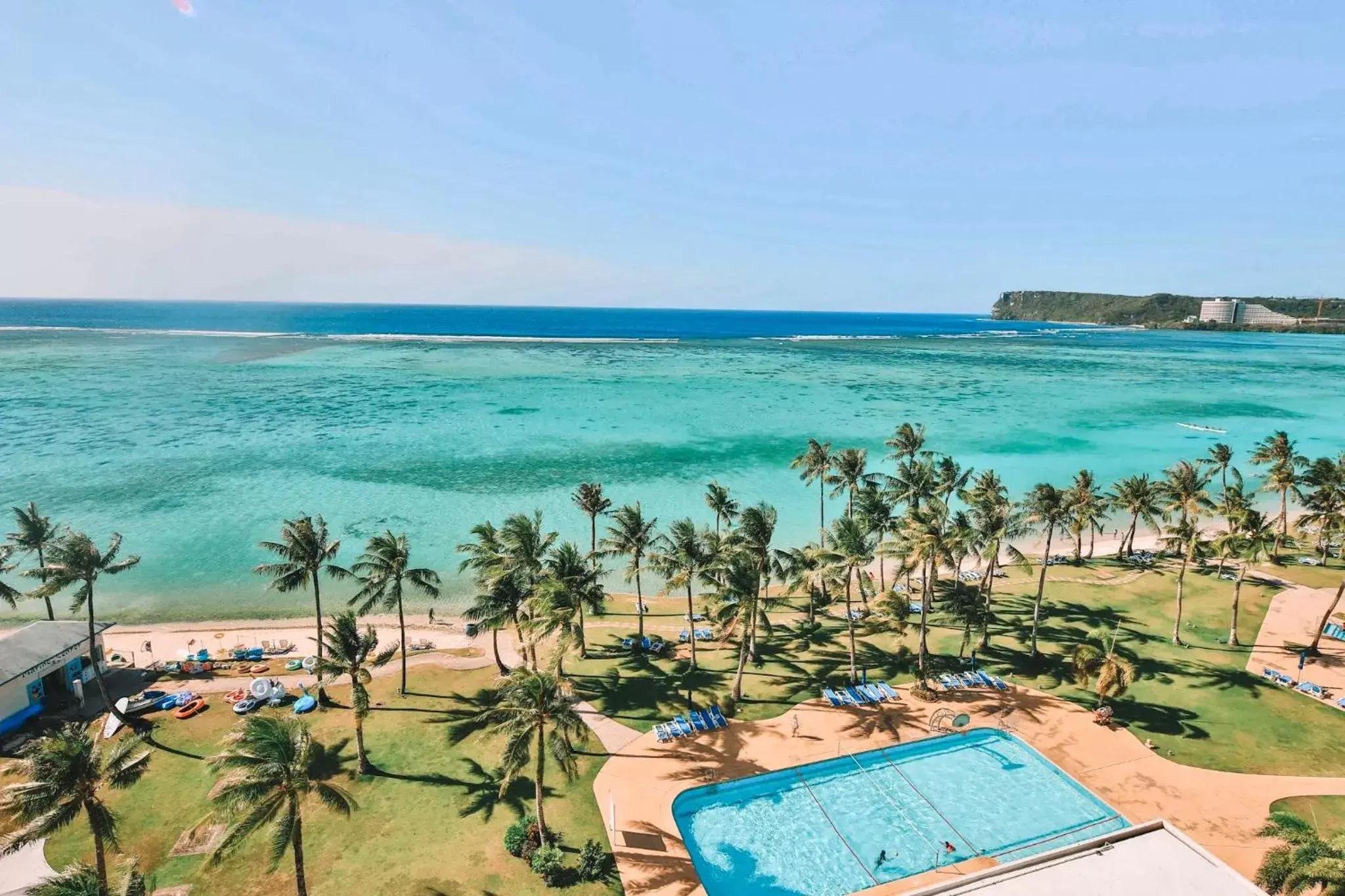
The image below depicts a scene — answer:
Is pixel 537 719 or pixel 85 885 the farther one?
pixel 537 719

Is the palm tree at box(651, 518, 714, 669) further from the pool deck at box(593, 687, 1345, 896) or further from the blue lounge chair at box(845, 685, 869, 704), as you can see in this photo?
the blue lounge chair at box(845, 685, 869, 704)

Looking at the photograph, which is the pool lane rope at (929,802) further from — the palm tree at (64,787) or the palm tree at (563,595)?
the palm tree at (64,787)

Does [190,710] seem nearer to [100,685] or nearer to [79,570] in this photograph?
[100,685]

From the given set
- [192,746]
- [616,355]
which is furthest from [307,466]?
[616,355]

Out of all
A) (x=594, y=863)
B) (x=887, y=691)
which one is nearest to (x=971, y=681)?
(x=887, y=691)

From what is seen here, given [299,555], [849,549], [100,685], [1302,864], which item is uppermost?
[849,549]

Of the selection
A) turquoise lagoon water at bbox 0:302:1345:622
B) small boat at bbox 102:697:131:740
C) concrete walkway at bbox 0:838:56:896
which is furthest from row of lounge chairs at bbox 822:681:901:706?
small boat at bbox 102:697:131:740

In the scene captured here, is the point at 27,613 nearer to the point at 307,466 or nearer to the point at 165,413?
the point at 307,466
